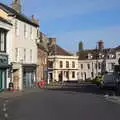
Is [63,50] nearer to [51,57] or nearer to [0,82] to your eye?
[51,57]

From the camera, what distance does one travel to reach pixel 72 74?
11956 cm

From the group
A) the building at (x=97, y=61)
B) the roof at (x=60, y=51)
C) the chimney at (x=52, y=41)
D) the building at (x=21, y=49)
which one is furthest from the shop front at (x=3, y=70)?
the building at (x=97, y=61)

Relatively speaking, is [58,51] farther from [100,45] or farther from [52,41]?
[100,45]

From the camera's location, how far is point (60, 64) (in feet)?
379

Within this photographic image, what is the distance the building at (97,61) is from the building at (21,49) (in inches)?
2400

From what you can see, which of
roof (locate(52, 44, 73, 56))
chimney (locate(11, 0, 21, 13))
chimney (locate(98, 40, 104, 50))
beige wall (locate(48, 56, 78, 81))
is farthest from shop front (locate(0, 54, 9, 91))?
chimney (locate(98, 40, 104, 50))

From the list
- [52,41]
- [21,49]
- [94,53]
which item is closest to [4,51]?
[21,49]

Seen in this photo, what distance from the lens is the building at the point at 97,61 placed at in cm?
11976

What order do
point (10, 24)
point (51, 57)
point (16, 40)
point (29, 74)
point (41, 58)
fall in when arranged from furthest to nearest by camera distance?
point (51, 57)
point (41, 58)
point (29, 74)
point (16, 40)
point (10, 24)

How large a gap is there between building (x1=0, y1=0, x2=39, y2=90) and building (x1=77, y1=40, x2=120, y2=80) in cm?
6096

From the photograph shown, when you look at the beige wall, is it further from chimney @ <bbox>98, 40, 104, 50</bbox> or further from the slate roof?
chimney @ <bbox>98, 40, 104, 50</bbox>

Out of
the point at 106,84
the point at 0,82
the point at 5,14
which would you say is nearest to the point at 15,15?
the point at 5,14

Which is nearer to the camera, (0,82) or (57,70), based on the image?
(0,82)

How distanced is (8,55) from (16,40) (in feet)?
13.3
